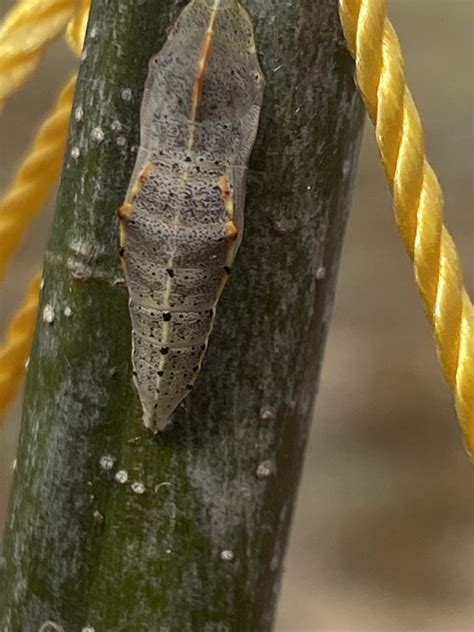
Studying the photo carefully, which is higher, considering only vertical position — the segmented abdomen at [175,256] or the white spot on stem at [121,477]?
the segmented abdomen at [175,256]

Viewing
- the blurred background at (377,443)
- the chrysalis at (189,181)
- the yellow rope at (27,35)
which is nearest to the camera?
the chrysalis at (189,181)

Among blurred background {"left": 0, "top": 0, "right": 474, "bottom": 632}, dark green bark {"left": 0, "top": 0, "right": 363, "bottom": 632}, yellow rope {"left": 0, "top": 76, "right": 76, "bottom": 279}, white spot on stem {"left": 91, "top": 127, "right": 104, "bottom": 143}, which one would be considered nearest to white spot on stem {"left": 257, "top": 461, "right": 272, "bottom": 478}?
dark green bark {"left": 0, "top": 0, "right": 363, "bottom": 632}

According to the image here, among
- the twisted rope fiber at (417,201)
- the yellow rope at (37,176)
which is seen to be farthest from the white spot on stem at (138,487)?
the yellow rope at (37,176)

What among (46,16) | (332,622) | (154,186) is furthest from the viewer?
(332,622)

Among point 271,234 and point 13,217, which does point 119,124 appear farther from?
point 13,217

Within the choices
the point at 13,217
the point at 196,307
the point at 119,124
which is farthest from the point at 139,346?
the point at 13,217

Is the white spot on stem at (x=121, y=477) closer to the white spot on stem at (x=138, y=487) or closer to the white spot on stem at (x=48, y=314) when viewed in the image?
the white spot on stem at (x=138, y=487)

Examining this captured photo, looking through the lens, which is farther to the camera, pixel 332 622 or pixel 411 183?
pixel 332 622
